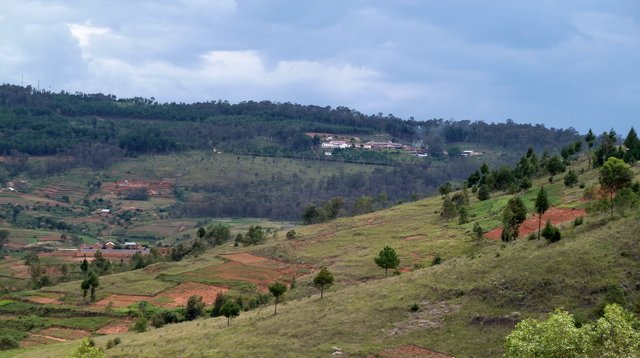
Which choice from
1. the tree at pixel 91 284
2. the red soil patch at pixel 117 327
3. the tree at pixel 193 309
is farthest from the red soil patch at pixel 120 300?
the tree at pixel 193 309

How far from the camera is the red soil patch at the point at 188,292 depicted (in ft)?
273

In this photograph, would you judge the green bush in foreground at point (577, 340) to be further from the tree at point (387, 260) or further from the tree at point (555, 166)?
the tree at point (555, 166)

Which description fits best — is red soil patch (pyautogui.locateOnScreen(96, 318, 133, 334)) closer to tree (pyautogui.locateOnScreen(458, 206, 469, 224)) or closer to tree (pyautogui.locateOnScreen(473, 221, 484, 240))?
tree (pyautogui.locateOnScreen(473, 221, 484, 240))

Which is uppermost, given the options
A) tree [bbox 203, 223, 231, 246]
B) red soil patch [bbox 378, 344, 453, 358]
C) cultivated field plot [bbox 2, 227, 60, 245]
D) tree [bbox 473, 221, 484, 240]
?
tree [bbox 473, 221, 484, 240]

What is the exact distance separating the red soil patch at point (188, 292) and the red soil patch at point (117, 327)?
17.2 feet

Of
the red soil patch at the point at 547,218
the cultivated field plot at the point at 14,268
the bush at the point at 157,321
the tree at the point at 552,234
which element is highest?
the tree at the point at 552,234

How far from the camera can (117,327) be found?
76.3m

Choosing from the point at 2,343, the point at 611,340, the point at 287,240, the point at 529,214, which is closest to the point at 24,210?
the point at 287,240

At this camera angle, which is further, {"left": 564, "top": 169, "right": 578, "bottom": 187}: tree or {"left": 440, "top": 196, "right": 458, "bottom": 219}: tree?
{"left": 440, "top": 196, "right": 458, "bottom": 219}: tree

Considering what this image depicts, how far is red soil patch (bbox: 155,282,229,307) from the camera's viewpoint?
83.2 metres

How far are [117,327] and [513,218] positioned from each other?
37.5 metres

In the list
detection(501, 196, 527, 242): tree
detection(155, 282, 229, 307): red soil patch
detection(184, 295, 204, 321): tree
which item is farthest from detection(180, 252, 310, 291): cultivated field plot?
detection(501, 196, 527, 242): tree

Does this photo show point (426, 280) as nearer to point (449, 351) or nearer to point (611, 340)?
point (449, 351)

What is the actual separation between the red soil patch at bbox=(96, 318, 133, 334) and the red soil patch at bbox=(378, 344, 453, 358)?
34118mm
